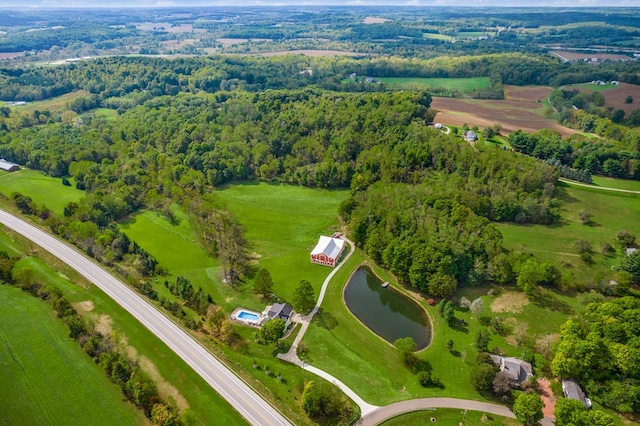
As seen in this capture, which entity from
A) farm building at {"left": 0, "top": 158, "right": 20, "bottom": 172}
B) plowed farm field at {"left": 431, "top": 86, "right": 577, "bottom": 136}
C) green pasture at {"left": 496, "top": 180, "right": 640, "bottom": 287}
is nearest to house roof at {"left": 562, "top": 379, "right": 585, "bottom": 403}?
green pasture at {"left": 496, "top": 180, "right": 640, "bottom": 287}

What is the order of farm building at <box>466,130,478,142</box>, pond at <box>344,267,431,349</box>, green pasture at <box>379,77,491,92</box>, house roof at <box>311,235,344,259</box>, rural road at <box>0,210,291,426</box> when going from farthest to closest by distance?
green pasture at <box>379,77,491,92</box> → farm building at <box>466,130,478,142</box> → house roof at <box>311,235,344,259</box> → pond at <box>344,267,431,349</box> → rural road at <box>0,210,291,426</box>

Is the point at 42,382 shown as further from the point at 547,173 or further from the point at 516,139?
the point at 516,139

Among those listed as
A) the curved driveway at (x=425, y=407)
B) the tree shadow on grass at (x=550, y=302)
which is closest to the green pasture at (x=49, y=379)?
the curved driveway at (x=425, y=407)

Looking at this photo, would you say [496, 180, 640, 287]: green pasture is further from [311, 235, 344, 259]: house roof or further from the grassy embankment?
the grassy embankment

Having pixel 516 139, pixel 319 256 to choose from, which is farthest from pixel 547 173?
pixel 319 256

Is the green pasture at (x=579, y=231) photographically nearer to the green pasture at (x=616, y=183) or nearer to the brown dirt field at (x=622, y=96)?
the green pasture at (x=616, y=183)

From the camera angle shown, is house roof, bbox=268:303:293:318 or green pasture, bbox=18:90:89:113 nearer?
house roof, bbox=268:303:293:318
